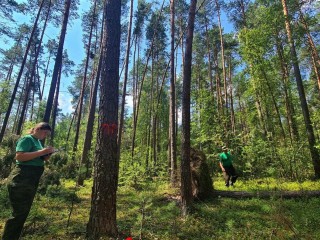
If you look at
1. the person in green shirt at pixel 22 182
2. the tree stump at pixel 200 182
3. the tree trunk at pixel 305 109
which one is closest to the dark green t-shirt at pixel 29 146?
the person in green shirt at pixel 22 182

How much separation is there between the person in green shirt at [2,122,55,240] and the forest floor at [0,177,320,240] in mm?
1137

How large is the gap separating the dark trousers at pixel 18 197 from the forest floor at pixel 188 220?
3.66ft

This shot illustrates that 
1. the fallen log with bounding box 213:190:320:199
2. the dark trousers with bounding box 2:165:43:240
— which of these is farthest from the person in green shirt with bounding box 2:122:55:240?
the fallen log with bounding box 213:190:320:199

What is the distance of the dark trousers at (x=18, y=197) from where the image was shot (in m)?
3.64

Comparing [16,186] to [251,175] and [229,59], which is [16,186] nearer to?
[251,175]

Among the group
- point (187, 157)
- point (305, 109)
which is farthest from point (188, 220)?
point (305, 109)

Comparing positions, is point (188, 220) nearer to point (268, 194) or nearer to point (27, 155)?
point (268, 194)

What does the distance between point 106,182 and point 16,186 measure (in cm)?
142

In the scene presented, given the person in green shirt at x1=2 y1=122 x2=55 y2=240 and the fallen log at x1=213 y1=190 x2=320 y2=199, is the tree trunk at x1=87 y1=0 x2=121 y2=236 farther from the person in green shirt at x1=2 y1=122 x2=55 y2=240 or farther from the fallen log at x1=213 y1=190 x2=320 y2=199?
the fallen log at x1=213 y1=190 x2=320 y2=199

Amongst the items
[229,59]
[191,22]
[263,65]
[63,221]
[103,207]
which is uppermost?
[229,59]

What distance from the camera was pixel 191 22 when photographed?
7246mm

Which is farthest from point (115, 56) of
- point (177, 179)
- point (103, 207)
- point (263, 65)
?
point (263, 65)

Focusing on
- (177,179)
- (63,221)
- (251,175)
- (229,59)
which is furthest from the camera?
(229,59)

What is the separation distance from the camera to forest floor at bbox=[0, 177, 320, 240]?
491 centimetres
